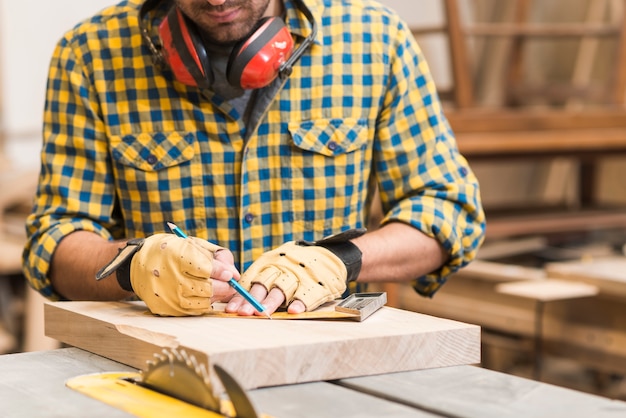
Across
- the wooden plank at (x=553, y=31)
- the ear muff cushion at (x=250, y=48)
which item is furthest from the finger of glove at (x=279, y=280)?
the wooden plank at (x=553, y=31)

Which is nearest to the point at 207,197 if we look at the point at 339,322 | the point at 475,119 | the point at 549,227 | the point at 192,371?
the point at 339,322

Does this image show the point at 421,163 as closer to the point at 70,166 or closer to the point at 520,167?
the point at 70,166

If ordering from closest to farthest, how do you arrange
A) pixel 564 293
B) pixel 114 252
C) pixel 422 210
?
pixel 114 252, pixel 422 210, pixel 564 293

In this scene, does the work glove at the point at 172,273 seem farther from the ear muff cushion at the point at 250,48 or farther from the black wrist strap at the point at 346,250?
the ear muff cushion at the point at 250,48

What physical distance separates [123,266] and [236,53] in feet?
1.79

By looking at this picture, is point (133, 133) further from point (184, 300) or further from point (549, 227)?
point (549, 227)

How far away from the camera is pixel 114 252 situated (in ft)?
7.27

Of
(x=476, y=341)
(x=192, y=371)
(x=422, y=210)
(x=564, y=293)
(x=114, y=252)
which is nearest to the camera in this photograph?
(x=192, y=371)

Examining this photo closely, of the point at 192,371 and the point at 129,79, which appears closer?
the point at 192,371

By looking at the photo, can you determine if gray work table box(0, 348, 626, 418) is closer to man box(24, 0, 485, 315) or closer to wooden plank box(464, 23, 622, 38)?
man box(24, 0, 485, 315)

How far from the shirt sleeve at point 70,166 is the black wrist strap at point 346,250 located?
605 millimetres

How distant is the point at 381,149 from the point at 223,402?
112 centimetres

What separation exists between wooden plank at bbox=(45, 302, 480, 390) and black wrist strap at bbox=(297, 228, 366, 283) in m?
0.25

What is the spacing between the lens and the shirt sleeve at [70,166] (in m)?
2.40
